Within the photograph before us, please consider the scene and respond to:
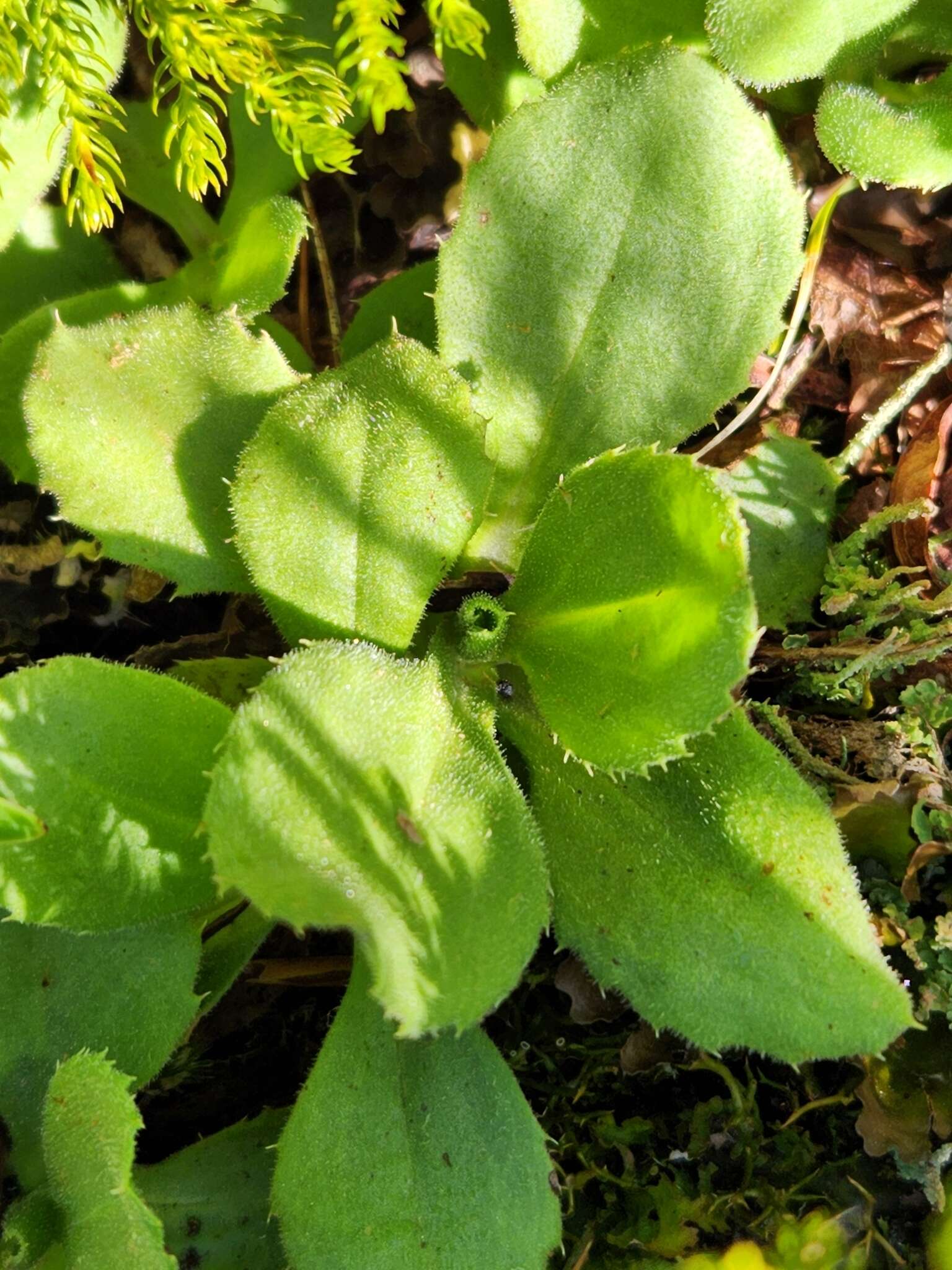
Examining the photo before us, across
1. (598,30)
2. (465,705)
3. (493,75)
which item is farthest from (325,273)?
(465,705)

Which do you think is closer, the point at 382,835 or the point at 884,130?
the point at 382,835

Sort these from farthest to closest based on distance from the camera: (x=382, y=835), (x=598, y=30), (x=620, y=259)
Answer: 1. (x=598, y=30)
2. (x=620, y=259)
3. (x=382, y=835)

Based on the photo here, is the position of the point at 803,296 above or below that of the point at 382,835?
above

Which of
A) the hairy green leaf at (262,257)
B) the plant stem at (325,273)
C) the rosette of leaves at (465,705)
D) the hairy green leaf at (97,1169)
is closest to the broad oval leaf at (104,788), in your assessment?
the rosette of leaves at (465,705)

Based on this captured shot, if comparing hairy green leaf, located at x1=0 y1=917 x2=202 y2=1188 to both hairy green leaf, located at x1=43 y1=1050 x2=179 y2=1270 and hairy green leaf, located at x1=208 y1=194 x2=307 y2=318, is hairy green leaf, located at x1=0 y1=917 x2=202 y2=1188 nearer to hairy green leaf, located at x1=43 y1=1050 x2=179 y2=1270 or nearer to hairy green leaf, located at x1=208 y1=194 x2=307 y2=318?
hairy green leaf, located at x1=43 y1=1050 x2=179 y2=1270

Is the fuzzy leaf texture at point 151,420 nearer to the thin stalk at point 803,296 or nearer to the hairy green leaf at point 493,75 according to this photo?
the hairy green leaf at point 493,75

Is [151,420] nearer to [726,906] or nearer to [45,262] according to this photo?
[45,262]

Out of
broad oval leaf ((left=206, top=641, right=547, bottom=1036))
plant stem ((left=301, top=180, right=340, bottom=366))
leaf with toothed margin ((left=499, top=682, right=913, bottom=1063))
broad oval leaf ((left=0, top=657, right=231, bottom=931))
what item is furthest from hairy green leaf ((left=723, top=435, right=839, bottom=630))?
broad oval leaf ((left=0, top=657, right=231, bottom=931))
